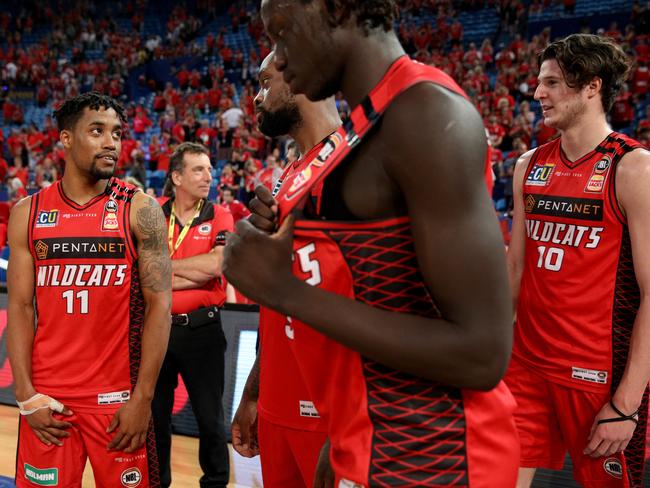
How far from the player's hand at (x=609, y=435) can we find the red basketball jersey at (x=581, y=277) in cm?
14

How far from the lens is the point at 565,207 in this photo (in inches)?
107

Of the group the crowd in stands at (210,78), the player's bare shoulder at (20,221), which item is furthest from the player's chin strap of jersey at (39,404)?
the crowd in stands at (210,78)

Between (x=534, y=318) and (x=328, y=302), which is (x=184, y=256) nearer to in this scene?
(x=534, y=318)

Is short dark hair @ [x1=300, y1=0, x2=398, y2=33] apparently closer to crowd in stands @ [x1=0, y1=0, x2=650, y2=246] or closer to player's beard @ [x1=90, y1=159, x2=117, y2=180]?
player's beard @ [x1=90, y1=159, x2=117, y2=180]

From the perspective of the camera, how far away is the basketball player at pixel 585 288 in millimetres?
2506

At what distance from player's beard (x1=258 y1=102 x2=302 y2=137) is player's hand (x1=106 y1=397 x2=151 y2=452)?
1.22 metres

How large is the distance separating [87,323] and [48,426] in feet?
1.40

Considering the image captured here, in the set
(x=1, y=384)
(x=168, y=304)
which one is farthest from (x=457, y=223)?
(x=1, y=384)

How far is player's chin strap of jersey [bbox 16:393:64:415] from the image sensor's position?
2674 millimetres

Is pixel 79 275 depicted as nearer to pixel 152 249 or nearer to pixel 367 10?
pixel 152 249

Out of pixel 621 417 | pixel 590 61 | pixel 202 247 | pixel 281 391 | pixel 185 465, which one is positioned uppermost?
pixel 590 61

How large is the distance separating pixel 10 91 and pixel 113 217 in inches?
922

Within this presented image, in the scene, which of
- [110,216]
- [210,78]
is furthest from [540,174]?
[210,78]

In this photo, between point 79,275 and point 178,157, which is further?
point 178,157
